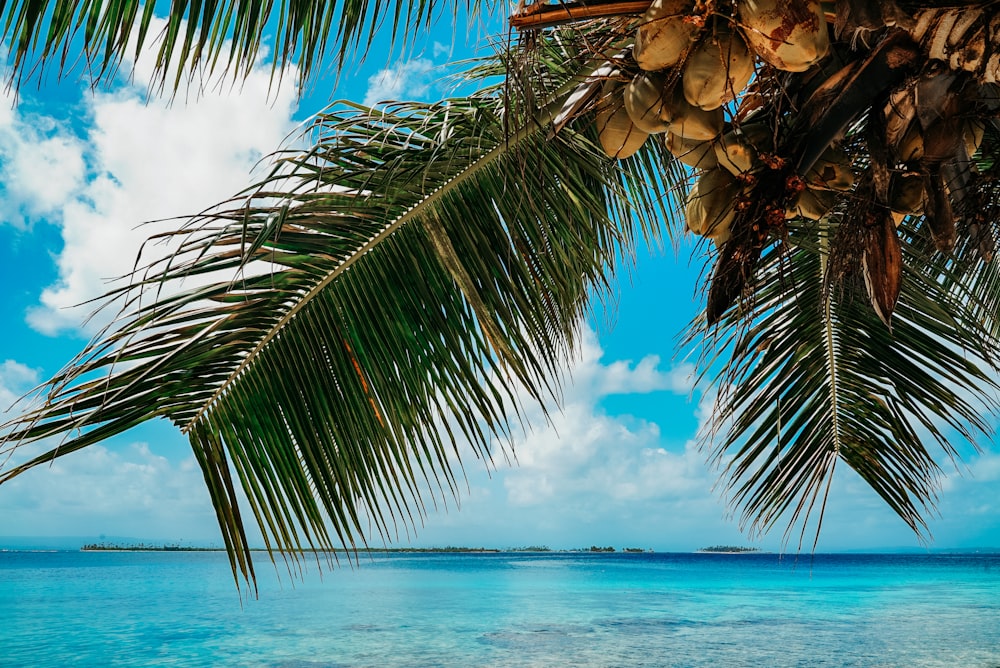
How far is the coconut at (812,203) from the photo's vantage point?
4.00ft

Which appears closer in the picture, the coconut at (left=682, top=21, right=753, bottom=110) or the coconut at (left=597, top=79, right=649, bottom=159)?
the coconut at (left=682, top=21, right=753, bottom=110)

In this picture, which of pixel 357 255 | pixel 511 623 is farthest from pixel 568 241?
pixel 511 623

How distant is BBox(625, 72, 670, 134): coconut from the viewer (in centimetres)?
102

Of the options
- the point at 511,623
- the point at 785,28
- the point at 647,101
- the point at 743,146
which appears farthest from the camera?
the point at 511,623

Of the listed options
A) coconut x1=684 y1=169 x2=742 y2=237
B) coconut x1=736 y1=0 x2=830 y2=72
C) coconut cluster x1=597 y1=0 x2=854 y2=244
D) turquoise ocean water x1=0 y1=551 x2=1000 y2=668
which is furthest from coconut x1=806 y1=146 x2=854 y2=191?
turquoise ocean water x1=0 y1=551 x2=1000 y2=668

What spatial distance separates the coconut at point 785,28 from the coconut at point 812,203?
0.29 meters

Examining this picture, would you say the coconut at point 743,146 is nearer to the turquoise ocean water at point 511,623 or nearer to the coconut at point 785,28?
the coconut at point 785,28

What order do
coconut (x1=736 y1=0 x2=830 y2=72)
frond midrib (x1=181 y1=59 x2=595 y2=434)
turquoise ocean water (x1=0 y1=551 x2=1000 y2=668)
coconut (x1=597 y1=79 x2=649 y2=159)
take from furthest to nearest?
turquoise ocean water (x1=0 y1=551 x2=1000 y2=668)
frond midrib (x1=181 y1=59 x2=595 y2=434)
coconut (x1=597 y1=79 x2=649 y2=159)
coconut (x1=736 y1=0 x2=830 y2=72)

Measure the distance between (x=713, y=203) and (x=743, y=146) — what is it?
0.11 metres

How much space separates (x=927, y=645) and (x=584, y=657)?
9.28 meters

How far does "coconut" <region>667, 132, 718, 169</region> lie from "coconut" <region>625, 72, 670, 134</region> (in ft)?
0.22

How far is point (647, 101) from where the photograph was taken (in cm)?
103

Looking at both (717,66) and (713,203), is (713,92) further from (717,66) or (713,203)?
(713,203)

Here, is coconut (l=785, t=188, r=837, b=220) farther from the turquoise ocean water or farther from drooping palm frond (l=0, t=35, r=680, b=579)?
the turquoise ocean water
